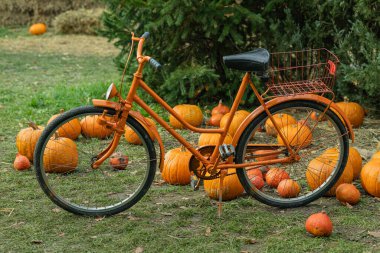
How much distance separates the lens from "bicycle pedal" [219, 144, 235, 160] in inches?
195

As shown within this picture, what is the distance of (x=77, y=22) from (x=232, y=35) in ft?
27.2

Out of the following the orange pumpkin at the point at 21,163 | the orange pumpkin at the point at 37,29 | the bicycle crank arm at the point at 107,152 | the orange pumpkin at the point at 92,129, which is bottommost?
the orange pumpkin at the point at 37,29

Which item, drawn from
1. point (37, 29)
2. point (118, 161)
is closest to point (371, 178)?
point (118, 161)

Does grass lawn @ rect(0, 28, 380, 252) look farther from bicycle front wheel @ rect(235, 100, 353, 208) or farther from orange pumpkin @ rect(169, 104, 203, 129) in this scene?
orange pumpkin @ rect(169, 104, 203, 129)

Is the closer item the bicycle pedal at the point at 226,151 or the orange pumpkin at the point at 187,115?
the bicycle pedal at the point at 226,151

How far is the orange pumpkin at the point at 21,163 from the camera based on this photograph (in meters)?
6.28

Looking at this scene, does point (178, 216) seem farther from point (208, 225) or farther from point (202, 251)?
point (202, 251)

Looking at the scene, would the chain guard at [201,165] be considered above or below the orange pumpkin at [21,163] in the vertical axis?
above

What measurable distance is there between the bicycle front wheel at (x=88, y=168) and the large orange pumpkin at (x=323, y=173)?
126 centimetres

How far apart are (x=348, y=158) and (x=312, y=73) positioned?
289 cm

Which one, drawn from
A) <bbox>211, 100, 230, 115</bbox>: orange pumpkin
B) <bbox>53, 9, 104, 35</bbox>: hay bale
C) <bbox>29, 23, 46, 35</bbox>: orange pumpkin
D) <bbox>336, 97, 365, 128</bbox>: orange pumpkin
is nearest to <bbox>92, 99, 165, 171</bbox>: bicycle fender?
<bbox>211, 100, 230, 115</bbox>: orange pumpkin

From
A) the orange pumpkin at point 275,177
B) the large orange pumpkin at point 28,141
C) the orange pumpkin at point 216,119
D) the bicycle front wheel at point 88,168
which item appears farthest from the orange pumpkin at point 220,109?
the orange pumpkin at point 275,177

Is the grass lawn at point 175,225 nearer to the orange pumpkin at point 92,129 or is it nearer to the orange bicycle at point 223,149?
the orange bicycle at point 223,149

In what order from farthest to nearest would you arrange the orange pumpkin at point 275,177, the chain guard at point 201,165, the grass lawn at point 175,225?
1. the orange pumpkin at point 275,177
2. the chain guard at point 201,165
3. the grass lawn at point 175,225
